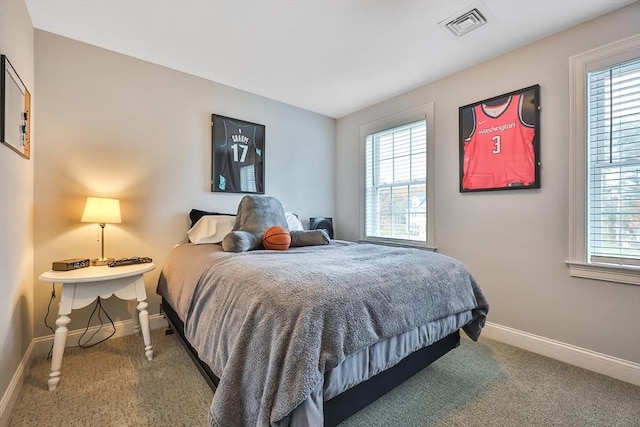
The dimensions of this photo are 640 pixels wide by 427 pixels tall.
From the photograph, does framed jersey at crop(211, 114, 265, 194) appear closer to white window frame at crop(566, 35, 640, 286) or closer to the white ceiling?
the white ceiling

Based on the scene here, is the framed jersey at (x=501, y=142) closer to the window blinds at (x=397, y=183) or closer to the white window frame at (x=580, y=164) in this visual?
the white window frame at (x=580, y=164)

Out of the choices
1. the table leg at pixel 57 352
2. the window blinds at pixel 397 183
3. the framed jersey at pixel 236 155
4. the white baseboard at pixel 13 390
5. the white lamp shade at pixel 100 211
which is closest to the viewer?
the white baseboard at pixel 13 390

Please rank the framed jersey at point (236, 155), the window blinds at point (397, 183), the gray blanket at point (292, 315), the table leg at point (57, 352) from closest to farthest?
the gray blanket at point (292, 315) → the table leg at point (57, 352) → the framed jersey at point (236, 155) → the window blinds at point (397, 183)

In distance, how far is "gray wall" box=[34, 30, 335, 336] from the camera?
2.16 m

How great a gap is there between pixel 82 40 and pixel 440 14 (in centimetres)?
276

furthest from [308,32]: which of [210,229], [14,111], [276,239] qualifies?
[14,111]

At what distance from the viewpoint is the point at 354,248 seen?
2150mm

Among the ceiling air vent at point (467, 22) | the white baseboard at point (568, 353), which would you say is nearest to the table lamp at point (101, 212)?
the ceiling air vent at point (467, 22)

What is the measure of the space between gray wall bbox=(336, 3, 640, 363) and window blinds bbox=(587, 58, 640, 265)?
0.15 metres

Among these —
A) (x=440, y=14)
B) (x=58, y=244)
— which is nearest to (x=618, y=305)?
(x=440, y=14)

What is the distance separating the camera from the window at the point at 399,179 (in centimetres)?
302

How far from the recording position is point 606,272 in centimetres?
190

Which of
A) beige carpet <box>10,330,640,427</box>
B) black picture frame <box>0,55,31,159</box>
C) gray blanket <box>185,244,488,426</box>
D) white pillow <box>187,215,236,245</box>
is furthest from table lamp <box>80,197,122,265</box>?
gray blanket <box>185,244,488,426</box>

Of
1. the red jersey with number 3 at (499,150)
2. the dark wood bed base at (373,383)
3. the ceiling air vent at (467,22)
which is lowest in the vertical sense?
the dark wood bed base at (373,383)
